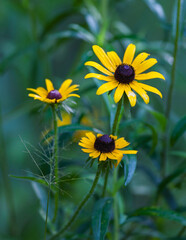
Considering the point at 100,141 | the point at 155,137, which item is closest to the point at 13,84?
the point at 155,137

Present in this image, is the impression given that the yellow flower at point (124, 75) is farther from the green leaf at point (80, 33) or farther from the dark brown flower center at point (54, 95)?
the green leaf at point (80, 33)

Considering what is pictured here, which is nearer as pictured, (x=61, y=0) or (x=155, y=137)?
(x=155, y=137)

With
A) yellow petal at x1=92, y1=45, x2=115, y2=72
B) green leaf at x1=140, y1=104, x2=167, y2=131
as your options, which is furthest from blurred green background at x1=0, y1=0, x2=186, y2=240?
yellow petal at x1=92, y1=45, x2=115, y2=72

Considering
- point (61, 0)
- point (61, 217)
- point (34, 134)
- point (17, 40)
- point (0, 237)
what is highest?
point (61, 0)

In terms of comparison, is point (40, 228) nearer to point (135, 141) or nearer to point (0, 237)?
point (0, 237)

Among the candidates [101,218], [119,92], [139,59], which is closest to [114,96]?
[119,92]

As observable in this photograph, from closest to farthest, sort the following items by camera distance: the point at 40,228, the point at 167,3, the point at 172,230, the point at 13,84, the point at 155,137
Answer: the point at 155,137 < the point at 40,228 < the point at 172,230 < the point at 167,3 < the point at 13,84

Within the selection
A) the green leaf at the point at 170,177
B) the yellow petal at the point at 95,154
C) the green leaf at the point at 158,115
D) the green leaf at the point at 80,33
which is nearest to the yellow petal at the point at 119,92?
the yellow petal at the point at 95,154

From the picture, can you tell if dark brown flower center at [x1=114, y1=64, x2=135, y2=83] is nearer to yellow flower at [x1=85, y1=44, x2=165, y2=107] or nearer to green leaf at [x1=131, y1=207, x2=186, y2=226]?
yellow flower at [x1=85, y1=44, x2=165, y2=107]

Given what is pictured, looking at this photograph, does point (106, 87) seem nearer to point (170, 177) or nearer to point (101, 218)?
point (101, 218)
